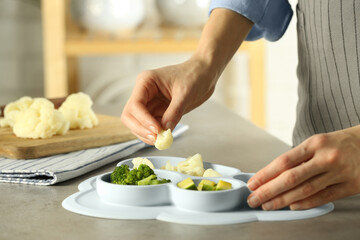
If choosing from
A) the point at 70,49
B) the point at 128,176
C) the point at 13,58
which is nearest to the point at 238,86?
the point at 70,49

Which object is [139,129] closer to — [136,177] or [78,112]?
[136,177]

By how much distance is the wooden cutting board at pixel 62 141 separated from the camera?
115 cm

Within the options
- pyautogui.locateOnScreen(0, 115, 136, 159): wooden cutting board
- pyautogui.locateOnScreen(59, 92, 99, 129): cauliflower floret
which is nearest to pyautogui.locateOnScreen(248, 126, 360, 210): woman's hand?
pyautogui.locateOnScreen(0, 115, 136, 159): wooden cutting board

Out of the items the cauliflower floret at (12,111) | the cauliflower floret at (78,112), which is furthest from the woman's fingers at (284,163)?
the cauliflower floret at (12,111)

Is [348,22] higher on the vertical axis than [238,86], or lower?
higher

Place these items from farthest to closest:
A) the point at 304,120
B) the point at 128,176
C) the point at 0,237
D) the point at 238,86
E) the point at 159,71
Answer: the point at 238,86, the point at 304,120, the point at 159,71, the point at 128,176, the point at 0,237

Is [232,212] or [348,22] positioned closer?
[232,212]

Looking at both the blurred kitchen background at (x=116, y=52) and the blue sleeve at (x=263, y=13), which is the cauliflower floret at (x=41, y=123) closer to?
the blue sleeve at (x=263, y=13)

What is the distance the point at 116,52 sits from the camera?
9.07 feet

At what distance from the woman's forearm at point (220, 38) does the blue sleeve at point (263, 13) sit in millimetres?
18

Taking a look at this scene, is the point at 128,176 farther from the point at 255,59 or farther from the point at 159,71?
the point at 255,59

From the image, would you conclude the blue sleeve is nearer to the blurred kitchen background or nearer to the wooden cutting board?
the wooden cutting board

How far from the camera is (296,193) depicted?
30.4 inches

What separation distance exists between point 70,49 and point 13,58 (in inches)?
20.3
